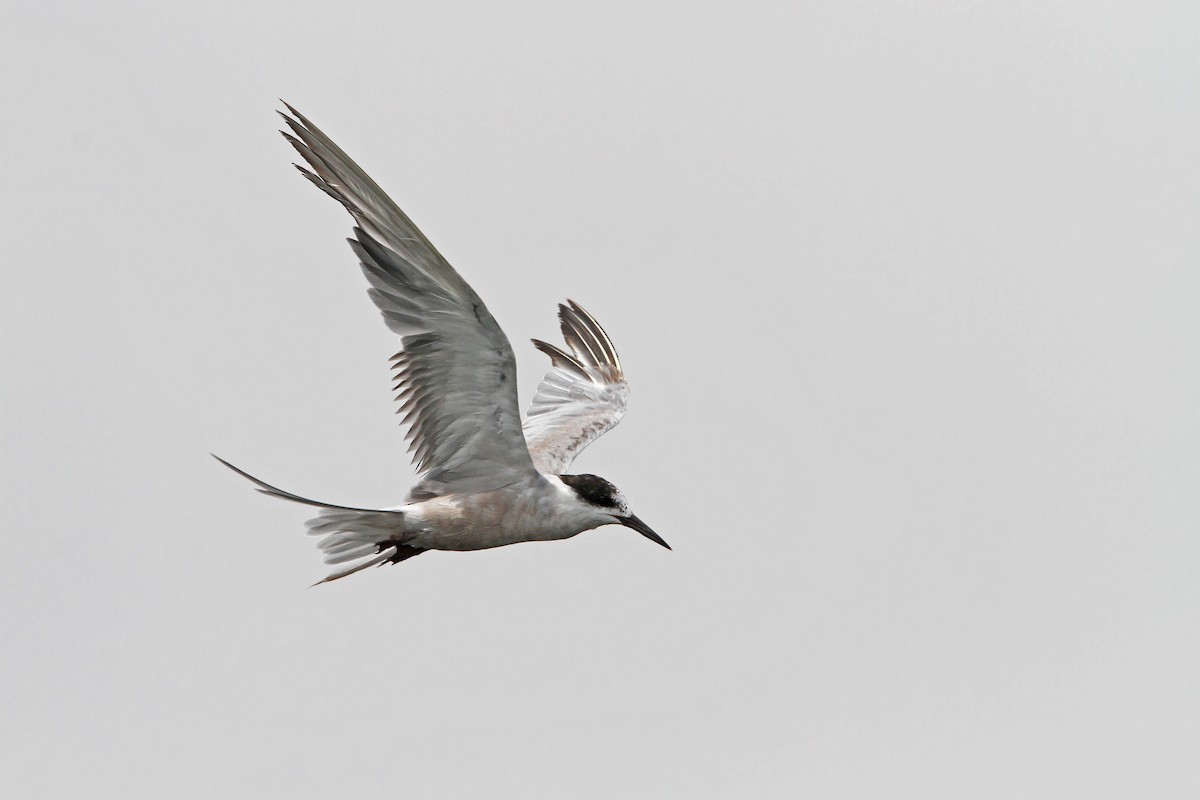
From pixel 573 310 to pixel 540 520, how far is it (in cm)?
528

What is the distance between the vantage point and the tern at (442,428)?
11297 millimetres

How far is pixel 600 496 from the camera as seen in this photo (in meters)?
13.1

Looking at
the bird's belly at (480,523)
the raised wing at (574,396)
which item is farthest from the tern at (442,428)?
the raised wing at (574,396)

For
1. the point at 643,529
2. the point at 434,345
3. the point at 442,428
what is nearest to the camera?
the point at 434,345

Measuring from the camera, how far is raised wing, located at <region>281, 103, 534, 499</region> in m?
11.1

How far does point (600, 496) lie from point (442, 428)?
1314mm

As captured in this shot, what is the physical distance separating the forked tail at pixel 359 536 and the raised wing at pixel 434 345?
34 cm

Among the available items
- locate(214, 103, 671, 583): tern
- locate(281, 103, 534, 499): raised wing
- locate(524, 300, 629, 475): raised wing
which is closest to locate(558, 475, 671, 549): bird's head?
locate(214, 103, 671, 583): tern

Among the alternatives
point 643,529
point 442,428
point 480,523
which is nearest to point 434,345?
point 442,428

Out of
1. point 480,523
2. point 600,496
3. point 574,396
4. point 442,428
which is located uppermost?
point 574,396

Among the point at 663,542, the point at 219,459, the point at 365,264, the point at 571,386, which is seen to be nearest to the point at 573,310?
the point at 571,386

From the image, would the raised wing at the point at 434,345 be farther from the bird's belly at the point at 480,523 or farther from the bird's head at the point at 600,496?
the bird's head at the point at 600,496

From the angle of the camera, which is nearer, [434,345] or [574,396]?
[434,345]

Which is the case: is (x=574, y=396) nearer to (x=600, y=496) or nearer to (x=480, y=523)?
(x=600, y=496)
